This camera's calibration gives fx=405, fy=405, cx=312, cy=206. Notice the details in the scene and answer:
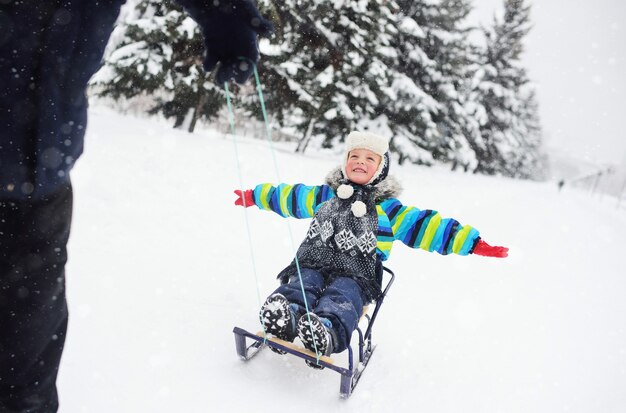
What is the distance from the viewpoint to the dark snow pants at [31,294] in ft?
3.58

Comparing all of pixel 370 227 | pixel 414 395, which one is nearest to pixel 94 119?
pixel 370 227

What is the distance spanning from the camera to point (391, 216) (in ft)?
9.78

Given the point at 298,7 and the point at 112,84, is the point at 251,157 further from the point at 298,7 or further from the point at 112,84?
the point at 298,7

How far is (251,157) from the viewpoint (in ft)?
27.2

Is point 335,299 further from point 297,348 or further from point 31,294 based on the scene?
point 31,294

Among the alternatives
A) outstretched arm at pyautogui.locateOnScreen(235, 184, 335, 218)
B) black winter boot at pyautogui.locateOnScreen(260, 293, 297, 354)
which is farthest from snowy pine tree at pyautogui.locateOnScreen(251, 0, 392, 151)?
black winter boot at pyautogui.locateOnScreen(260, 293, 297, 354)

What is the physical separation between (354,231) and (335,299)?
58 centimetres

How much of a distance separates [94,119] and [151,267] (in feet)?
16.3

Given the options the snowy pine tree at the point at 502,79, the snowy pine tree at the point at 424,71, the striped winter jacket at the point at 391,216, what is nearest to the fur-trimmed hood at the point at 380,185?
the striped winter jacket at the point at 391,216

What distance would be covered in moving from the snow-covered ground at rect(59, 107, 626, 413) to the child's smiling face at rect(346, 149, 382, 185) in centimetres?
133

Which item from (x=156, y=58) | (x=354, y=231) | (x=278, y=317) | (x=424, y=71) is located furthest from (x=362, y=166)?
(x=424, y=71)

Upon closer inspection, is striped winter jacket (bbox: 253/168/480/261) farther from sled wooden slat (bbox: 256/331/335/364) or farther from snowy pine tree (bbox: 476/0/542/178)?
snowy pine tree (bbox: 476/0/542/178)

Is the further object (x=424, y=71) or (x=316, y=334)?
(x=424, y=71)

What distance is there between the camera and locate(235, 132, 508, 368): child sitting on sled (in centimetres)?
263
